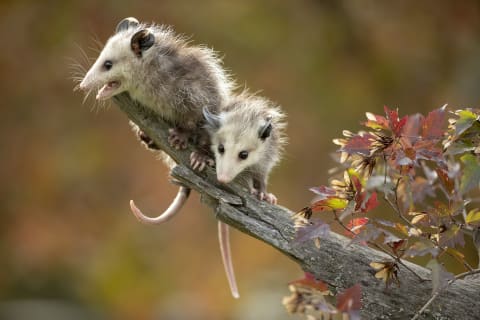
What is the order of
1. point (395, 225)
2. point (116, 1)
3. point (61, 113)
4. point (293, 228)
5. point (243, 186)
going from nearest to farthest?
point (395, 225), point (293, 228), point (243, 186), point (116, 1), point (61, 113)

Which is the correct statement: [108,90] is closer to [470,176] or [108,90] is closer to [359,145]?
[359,145]

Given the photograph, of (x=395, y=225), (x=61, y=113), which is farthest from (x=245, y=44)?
(x=395, y=225)

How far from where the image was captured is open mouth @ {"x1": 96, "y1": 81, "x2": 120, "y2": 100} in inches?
129

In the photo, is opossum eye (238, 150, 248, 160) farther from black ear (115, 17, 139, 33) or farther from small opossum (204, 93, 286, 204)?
black ear (115, 17, 139, 33)

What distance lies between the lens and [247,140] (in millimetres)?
3521

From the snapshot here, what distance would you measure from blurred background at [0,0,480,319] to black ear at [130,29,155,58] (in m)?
3.47

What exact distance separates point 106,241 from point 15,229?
0.87m

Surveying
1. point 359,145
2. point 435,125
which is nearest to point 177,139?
point 359,145

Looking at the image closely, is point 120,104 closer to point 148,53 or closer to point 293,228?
point 148,53

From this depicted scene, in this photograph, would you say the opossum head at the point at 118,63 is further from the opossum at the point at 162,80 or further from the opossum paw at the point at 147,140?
the opossum paw at the point at 147,140

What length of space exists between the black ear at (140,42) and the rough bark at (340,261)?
0.62 metres

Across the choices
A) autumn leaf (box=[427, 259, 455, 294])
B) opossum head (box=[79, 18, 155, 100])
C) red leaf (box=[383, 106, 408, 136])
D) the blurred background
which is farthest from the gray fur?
the blurred background

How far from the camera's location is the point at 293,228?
300 centimetres

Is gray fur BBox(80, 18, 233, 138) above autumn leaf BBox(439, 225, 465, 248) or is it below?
above
